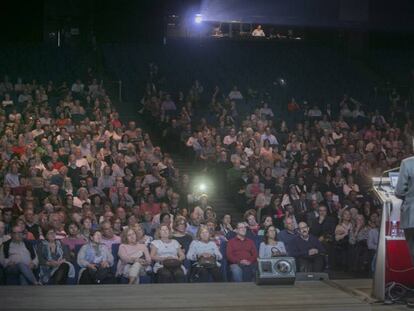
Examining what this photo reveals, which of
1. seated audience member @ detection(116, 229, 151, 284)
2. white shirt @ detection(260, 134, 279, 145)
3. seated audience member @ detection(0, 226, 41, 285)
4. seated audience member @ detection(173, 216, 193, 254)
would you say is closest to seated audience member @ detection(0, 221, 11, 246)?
seated audience member @ detection(0, 226, 41, 285)

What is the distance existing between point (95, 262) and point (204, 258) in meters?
1.31

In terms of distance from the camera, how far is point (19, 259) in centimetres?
911

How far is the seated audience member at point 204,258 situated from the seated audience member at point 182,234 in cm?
25

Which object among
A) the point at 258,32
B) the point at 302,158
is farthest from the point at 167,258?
the point at 258,32

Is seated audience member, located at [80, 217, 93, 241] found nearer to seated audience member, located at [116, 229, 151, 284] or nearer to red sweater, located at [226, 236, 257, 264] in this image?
seated audience member, located at [116, 229, 151, 284]

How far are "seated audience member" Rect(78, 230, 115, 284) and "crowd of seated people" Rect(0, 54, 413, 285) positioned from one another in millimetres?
14

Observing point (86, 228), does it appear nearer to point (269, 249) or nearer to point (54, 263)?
point (54, 263)

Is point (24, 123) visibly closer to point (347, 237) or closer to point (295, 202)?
point (295, 202)

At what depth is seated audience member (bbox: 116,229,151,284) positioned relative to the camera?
9156mm

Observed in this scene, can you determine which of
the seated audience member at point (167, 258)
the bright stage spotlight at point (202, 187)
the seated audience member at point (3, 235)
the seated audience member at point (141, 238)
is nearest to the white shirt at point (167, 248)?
the seated audience member at point (167, 258)

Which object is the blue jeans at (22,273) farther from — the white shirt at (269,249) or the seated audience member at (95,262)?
the white shirt at (269,249)

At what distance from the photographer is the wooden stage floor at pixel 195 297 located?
21.8 feet

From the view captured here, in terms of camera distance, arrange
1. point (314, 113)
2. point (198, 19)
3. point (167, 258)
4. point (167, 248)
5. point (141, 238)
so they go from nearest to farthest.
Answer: point (167, 258) < point (167, 248) < point (141, 238) < point (314, 113) < point (198, 19)

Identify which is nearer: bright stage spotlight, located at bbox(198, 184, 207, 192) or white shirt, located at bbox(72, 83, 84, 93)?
bright stage spotlight, located at bbox(198, 184, 207, 192)
